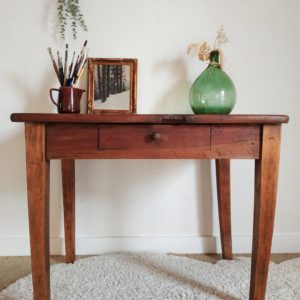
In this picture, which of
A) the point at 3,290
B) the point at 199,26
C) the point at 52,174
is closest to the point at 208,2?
the point at 199,26

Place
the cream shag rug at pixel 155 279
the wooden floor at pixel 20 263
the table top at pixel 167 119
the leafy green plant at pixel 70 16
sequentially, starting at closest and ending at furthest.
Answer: the table top at pixel 167 119 < the cream shag rug at pixel 155 279 < the wooden floor at pixel 20 263 < the leafy green plant at pixel 70 16

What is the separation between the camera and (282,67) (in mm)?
1265

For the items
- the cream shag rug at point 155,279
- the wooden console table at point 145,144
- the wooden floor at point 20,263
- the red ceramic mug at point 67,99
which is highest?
the red ceramic mug at point 67,99

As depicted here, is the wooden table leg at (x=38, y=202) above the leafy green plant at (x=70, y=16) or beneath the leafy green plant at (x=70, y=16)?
beneath

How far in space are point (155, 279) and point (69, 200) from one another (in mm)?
456

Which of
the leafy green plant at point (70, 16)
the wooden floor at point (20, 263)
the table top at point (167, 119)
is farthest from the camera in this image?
the leafy green plant at point (70, 16)

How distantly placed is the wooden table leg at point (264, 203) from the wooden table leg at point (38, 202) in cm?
61

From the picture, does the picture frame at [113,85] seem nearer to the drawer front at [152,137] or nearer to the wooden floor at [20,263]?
the drawer front at [152,137]

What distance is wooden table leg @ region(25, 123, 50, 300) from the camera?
2.50 feet

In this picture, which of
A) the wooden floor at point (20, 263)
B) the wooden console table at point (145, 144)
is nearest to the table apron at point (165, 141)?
the wooden console table at point (145, 144)

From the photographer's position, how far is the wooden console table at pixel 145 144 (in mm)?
769

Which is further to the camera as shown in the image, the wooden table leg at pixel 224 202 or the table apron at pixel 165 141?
the wooden table leg at pixel 224 202

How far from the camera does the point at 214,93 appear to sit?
96cm

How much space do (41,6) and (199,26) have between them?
0.69 m
